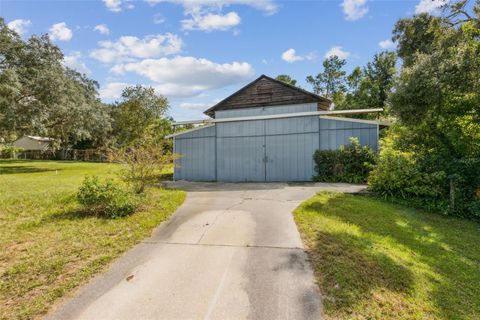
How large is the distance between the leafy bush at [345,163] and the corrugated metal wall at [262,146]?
467mm

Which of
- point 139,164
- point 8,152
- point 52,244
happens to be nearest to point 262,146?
point 139,164

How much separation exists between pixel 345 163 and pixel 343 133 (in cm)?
141

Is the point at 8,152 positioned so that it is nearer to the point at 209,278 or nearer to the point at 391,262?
the point at 209,278

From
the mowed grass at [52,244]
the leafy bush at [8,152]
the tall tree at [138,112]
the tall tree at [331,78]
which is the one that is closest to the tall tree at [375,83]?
the tall tree at [331,78]

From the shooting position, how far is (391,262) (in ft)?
13.1

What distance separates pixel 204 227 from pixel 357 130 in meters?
8.95

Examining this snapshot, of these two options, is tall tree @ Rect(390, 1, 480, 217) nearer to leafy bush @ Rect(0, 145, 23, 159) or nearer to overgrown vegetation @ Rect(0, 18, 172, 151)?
overgrown vegetation @ Rect(0, 18, 172, 151)

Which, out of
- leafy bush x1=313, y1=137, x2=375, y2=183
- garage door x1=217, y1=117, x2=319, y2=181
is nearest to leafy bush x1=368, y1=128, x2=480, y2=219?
leafy bush x1=313, y1=137, x2=375, y2=183

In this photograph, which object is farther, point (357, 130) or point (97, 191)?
point (357, 130)

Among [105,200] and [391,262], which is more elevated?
[105,200]

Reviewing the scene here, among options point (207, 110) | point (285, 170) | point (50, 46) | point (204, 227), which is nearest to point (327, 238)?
point (204, 227)

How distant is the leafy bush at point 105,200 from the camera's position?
618 cm

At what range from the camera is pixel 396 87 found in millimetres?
8961

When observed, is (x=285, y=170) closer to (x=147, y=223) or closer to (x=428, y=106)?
(x=428, y=106)
